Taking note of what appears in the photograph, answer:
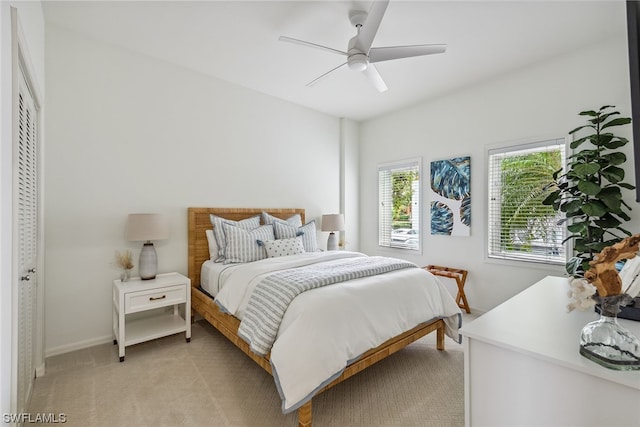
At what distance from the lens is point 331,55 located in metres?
2.90

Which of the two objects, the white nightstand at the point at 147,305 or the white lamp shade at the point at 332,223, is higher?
the white lamp shade at the point at 332,223

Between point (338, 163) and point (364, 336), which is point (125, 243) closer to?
point (364, 336)

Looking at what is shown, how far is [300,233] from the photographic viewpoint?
3.58 m

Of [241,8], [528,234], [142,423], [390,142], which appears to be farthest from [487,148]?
[142,423]

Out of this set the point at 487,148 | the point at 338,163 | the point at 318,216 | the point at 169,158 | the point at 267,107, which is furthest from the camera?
the point at 338,163

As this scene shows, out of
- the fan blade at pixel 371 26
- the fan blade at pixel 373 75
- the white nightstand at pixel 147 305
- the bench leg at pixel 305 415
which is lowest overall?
A: the bench leg at pixel 305 415

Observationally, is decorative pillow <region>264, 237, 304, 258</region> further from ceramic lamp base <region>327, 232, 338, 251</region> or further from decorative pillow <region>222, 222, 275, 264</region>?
ceramic lamp base <region>327, 232, 338, 251</region>

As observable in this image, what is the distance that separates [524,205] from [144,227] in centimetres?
388

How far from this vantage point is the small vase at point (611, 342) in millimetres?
837

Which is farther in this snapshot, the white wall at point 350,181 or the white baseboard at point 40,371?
the white wall at point 350,181

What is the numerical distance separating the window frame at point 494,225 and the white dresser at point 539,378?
2108 millimetres

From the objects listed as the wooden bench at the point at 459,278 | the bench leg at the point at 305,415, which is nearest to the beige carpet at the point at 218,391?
the bench leg at the point at 305,415

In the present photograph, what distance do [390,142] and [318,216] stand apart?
1.60 meters

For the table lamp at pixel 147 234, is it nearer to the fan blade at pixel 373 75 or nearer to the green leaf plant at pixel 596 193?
the fan blade at pixel 373 75
